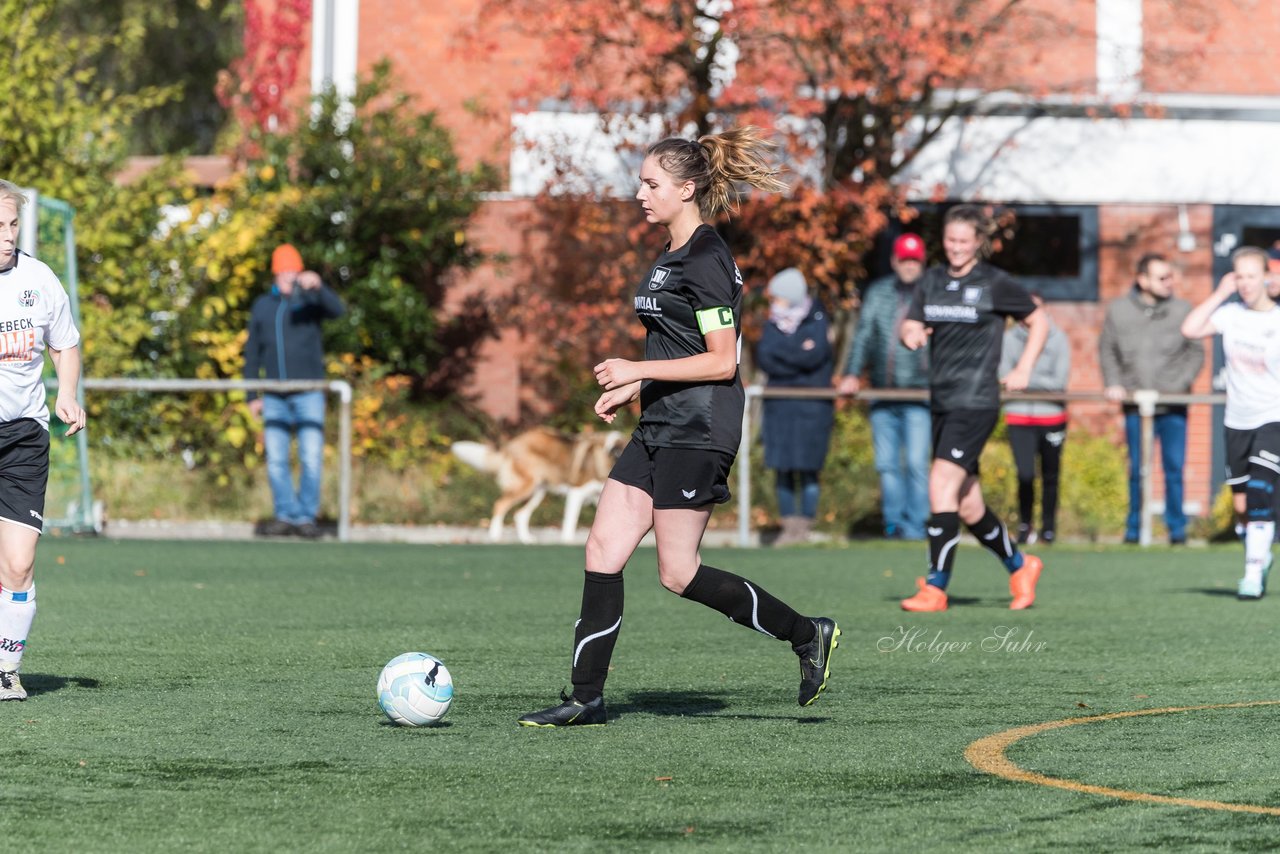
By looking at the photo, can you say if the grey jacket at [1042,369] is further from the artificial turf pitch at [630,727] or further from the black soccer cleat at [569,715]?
the black soccer cleat at [569,715]

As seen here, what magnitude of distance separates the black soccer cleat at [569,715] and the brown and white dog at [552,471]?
944cm

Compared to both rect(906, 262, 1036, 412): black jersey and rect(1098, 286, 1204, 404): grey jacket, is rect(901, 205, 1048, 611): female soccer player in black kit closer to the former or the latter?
rect(906, 262, 1036, 412): black jersey

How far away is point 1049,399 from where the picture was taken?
1531cm

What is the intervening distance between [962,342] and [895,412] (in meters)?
5.53

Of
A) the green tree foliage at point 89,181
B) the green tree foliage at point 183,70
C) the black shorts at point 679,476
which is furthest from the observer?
the green tree foliage at point 183,70

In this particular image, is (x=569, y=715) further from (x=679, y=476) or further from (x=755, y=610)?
(x=679, y=476)

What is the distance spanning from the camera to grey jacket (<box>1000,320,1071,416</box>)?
15367 millimetres

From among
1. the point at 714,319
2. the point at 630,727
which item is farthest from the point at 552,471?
the point at 714,319

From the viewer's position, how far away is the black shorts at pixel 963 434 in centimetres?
1002

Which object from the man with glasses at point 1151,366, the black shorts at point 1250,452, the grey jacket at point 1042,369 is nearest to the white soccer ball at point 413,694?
the black shorts at point 1250,452

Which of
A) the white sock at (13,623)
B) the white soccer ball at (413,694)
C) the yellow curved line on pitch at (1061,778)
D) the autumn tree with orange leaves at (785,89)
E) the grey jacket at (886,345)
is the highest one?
the autumn tree with orange leaves at (785,89)

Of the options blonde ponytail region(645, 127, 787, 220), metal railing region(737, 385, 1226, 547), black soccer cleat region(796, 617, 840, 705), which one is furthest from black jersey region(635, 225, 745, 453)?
metal railing region(737, 385, 1226, 547)

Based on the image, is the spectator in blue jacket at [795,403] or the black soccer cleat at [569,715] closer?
the black soccer cleat at [569,715]

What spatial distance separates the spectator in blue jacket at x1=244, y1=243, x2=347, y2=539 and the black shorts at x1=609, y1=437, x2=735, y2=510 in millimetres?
9610
